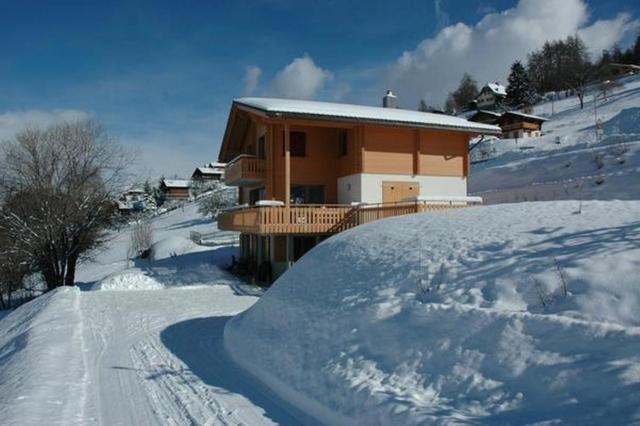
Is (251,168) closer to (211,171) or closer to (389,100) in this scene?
(389,100)

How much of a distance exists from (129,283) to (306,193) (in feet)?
29.7

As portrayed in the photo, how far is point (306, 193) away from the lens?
907 inches

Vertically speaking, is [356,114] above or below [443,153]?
above

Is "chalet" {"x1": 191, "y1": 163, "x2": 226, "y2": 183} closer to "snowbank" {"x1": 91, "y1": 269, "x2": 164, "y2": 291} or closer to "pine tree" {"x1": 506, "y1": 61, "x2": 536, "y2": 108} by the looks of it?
"pine tree" {"x1": 506, "y1": 61, "x2": 536, "y2": 108}

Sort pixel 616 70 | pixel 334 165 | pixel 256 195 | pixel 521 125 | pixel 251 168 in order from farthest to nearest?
pixel 616 70 < pixel 521 125 < pixel 256 195 < pixel 334 165 < pixel 251 168

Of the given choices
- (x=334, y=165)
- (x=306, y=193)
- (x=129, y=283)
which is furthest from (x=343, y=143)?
(x=129, y=283)

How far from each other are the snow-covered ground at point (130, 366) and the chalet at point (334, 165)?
3.95 m

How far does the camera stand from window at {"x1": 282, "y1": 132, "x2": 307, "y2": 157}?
2259 cm

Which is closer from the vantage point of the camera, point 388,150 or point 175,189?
point 388,150

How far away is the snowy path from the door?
9103 mm

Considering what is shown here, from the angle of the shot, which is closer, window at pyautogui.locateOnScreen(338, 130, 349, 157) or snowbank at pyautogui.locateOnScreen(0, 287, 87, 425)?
snowbank at pyautogui.locateOnScreen(0, 287, 87, 425)

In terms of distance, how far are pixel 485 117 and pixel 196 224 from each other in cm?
3940

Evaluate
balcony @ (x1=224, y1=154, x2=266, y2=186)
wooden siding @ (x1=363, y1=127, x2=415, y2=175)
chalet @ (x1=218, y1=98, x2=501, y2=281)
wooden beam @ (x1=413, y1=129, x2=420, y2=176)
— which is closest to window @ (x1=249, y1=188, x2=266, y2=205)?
chalet @ (x1=218, y1=98, x2=501, y2=281)

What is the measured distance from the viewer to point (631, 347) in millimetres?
4949
